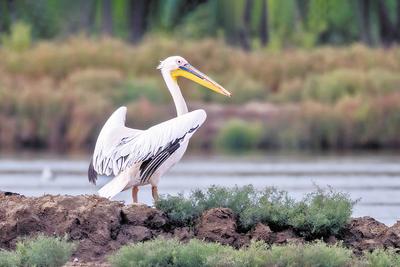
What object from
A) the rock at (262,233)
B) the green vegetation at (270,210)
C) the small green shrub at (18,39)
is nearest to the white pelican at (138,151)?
the green vegetation at (270,210)

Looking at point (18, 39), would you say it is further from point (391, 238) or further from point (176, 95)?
point (391, 238)

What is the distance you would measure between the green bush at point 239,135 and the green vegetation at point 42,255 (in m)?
20.0

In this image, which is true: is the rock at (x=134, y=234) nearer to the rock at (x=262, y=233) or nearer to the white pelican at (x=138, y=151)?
the rock at (x=262, y=233)

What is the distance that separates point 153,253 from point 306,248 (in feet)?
3.62

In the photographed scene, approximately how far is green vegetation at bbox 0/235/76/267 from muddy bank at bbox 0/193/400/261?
66 cm

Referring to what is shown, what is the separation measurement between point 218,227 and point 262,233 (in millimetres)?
352

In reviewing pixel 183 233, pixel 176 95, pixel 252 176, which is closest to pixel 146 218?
pixel 183 233

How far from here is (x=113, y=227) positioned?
35.7 ft

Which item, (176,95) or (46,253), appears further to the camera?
(176,95)

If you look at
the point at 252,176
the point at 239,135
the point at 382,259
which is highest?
the point at 239,135

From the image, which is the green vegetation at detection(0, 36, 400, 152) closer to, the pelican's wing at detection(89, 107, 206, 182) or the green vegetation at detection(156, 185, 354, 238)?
the pelican's wing at detection(89, 107, 206, 182)

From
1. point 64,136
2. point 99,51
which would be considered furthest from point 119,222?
point 99,51

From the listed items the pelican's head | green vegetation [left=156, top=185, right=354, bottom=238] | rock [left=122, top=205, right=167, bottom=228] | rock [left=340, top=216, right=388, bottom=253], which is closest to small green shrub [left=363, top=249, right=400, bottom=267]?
rock [left=340, top=216, right=388, bottom=253]

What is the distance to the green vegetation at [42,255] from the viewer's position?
9.76 meters
